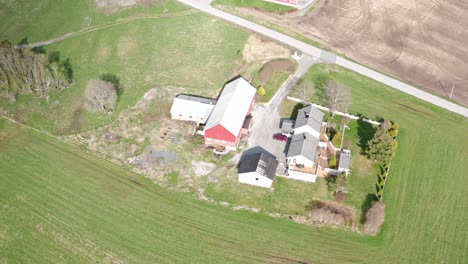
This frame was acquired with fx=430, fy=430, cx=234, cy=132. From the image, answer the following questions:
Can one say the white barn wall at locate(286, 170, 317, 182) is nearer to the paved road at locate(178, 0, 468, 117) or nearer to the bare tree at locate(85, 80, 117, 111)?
the paved road at locate(178, 0, 468, 117)

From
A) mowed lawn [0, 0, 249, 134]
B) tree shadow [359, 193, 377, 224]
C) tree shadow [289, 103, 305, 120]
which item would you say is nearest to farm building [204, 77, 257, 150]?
mowed lawn [0, 0, 249, 134]

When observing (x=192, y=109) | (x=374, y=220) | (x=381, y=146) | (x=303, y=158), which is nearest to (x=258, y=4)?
(x=192, y=109)

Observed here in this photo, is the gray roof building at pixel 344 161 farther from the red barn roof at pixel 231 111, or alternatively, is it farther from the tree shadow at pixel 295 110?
the red barn roof at pixel 231 111

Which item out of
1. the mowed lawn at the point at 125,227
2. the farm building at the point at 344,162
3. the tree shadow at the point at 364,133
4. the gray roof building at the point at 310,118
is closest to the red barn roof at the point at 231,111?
the gray roof building at the point at 310,118

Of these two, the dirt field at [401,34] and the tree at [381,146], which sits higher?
the dirt field at [401,34]

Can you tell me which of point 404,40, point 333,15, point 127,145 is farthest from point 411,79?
point 127,145

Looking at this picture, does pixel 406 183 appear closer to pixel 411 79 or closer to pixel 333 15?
pixel 411 79

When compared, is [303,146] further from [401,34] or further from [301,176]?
[401,34]
